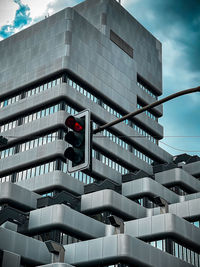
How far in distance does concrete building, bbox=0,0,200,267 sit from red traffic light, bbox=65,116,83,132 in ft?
123

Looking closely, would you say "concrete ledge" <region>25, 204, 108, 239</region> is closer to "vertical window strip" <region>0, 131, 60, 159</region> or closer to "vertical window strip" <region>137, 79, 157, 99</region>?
"vertical window strip" <region>0, 131, 60, 159</region>

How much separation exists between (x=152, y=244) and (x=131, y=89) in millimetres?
40169

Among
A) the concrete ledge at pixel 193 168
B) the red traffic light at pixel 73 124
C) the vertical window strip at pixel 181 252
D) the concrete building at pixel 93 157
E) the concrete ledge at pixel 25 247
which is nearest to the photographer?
the red traffic light at pixel 73 124

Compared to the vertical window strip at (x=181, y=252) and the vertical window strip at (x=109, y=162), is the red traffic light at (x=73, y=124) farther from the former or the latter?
the vertical window strip at (x=109, y=162)

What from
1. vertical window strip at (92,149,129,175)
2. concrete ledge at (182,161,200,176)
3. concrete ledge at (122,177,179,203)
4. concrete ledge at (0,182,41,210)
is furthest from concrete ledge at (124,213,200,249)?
concrete ledge at (182,161,200,176)

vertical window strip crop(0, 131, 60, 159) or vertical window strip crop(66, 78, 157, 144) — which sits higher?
vertical window strip crop(66, 78, 157, 144)

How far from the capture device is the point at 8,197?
6303cm

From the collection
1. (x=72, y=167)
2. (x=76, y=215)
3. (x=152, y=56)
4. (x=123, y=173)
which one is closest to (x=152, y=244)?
(x=76, y=215)

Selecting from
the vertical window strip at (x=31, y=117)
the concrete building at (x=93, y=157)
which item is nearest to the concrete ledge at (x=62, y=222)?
the concrete building at (x=93, y=157)

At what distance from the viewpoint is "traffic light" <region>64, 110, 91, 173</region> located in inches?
392

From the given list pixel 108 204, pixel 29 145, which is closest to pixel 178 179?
pixel 108 204

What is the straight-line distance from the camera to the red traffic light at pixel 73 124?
9922 millimetres

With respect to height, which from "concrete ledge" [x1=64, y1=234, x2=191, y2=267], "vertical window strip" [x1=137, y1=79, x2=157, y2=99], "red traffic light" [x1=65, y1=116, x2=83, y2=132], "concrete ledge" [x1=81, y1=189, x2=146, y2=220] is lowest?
"red traffic light" [x1=65, y1=116, x2=83, y2=132]

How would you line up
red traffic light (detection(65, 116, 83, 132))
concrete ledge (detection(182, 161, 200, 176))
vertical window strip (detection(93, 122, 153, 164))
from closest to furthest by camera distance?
1. red traffic light (detection(65, 116, 83, 132))
2. vertical window strip (detection(93, 122, 153, 164))
3. concrete ledge (detection(182, 161, 200, 176))
